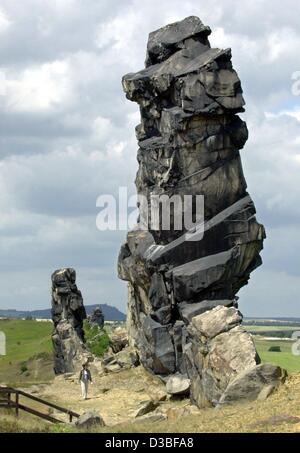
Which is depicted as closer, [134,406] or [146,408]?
[146,408]

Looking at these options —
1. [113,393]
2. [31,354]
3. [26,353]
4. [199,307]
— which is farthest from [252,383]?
[26,353]

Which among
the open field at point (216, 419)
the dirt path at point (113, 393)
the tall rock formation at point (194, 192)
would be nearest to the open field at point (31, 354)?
the dirt path at point (113, 393)

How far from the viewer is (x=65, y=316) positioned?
6581 cm

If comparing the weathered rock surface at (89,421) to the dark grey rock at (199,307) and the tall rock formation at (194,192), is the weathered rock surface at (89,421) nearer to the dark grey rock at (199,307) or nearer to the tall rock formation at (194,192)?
the tall rock formation at (194,192)

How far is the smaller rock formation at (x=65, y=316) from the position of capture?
209 ft

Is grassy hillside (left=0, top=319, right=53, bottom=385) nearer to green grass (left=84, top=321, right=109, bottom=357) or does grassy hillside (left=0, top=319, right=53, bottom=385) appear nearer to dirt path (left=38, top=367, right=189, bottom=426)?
green grass (left=84, top=321, right=109, bottom=357)

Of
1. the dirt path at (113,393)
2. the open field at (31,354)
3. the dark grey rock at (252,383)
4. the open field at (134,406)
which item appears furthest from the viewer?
the open field at (31,354)

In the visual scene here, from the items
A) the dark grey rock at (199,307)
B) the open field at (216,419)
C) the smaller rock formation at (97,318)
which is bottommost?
the open field at (216,419)

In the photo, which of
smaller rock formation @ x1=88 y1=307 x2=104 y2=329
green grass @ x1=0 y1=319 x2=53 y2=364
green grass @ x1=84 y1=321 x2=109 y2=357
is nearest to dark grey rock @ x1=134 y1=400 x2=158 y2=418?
green grass @ x1=84 y1=321 x2=109 y2=357

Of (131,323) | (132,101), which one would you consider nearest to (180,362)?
(131,323)

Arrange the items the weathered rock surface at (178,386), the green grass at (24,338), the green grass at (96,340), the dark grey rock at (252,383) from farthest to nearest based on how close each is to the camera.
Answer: the green grass at (24,338)
the green grass at (96,340)
the weathered rock surface at (178,386)
the dark grey rock at (252,383)

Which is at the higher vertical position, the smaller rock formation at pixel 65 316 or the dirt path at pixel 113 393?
the smaller rock formation at pixel 65 316

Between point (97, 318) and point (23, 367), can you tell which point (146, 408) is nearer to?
point (23, 367)

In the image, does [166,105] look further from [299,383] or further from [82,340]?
[82,340]
